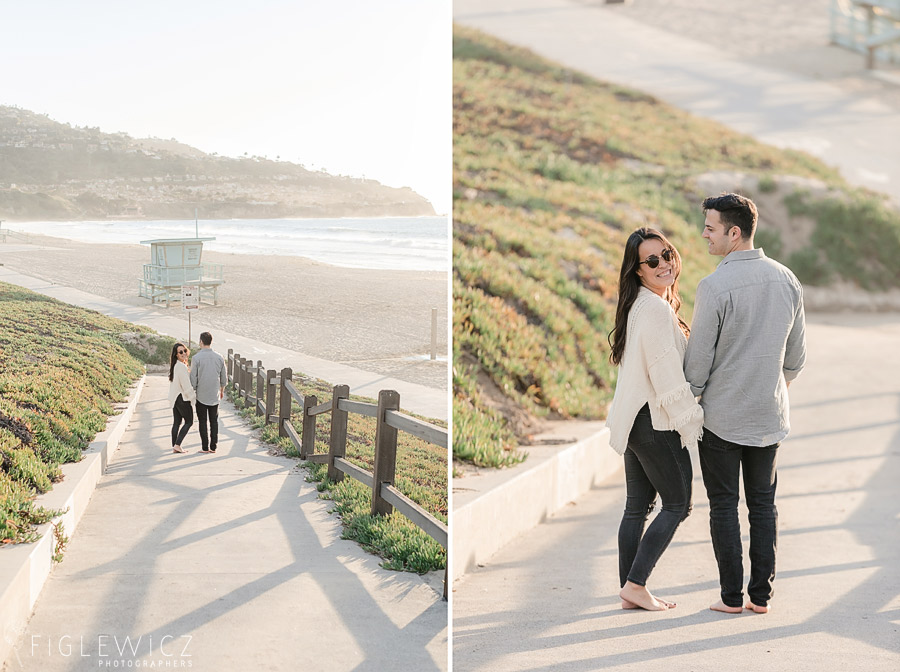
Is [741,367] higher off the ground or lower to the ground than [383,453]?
higher

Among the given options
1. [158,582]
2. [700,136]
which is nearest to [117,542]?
[158,582]

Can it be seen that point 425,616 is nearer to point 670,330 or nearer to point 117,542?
point 117,542

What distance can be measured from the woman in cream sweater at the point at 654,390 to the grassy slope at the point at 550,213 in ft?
7.50

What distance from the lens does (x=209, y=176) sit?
13.2 feet

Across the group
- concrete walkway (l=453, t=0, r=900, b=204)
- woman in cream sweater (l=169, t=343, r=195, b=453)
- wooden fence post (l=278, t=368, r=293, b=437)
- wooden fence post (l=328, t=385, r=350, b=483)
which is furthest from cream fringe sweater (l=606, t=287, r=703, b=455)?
concrete walkway (l=453, t=0, r=900, b=204)

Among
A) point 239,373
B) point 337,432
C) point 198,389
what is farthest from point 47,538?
point 337,432

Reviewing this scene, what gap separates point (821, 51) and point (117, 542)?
101ft

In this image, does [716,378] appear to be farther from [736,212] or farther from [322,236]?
[322,236]

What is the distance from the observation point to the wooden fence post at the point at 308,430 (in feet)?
13.4

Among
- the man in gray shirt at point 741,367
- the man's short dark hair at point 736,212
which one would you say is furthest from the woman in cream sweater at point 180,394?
the man's short dark hair at point 736,212

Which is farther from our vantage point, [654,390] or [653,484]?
[653,484]

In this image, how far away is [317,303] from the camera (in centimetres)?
427

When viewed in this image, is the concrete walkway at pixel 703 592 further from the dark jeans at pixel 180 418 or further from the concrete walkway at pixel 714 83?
the concrete walkway at pixel 714 83

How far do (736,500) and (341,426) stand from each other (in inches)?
71.8
